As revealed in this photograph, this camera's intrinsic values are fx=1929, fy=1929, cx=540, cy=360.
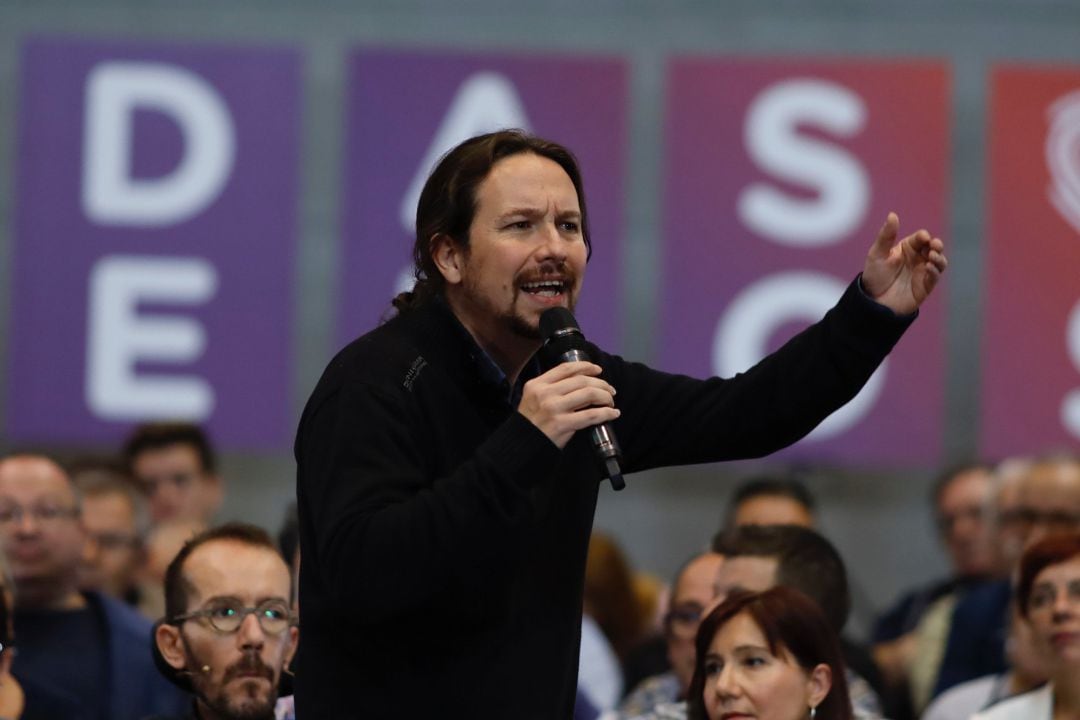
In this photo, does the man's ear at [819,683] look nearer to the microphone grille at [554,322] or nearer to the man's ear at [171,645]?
the man's ear at [171,645]

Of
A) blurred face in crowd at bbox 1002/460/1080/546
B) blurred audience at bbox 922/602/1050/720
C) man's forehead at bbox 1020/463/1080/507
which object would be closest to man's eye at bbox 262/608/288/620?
blurred audience at bbox 922/602/1050/720

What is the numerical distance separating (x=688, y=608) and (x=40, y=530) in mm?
1536

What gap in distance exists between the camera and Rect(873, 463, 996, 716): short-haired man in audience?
5.38 m

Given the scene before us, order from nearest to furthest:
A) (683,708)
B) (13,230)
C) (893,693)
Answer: (683,708)
(893,693)
(13,230)

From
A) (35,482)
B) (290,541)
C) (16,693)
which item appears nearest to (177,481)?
(35,482)

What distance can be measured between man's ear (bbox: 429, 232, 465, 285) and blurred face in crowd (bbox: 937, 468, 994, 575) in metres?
3.51

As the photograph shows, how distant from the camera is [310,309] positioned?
7184 mm

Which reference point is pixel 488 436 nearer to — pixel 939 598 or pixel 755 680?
pixel 755 680

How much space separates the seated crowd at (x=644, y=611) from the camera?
11.3 ft

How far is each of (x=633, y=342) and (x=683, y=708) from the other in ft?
10.7

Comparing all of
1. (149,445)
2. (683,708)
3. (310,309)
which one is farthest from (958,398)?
(683,708)

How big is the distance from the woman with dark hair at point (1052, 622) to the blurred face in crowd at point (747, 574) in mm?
530

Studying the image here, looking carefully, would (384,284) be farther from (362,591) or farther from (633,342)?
(362,591)

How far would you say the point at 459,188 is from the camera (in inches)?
101
